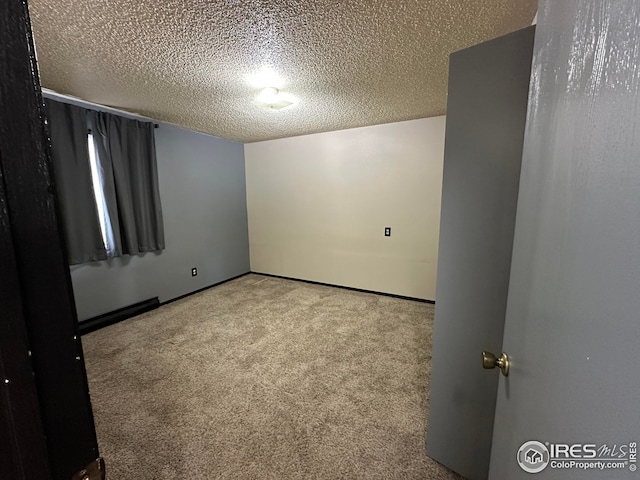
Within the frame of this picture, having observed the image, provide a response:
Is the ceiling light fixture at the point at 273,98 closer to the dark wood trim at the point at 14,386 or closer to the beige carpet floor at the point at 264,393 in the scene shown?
the beige carpet floor at the point at 264,393

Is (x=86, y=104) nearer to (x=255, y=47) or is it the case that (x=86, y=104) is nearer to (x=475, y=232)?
(x=255, y=47)

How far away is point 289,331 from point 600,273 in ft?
8.58

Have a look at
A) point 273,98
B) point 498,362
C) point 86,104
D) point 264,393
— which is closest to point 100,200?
point 86,104

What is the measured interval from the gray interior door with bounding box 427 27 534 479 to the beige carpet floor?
0.35 m

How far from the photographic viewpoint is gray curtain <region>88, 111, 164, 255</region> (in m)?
2.77

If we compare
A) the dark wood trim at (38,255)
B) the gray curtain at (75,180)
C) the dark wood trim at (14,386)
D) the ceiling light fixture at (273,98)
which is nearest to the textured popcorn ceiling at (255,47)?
the ceiling light fixture at (273,98)

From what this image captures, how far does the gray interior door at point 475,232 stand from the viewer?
1005 mm

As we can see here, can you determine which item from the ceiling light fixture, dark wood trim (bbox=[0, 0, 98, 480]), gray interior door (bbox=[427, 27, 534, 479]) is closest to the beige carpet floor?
gray interior door (bbox=[427, 27, 534, 479])

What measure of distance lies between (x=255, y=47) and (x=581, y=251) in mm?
1849

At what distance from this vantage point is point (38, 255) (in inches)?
14.2

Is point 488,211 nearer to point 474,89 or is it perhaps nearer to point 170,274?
point 474,89

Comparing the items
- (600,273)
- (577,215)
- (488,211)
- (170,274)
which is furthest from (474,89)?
(170,274)

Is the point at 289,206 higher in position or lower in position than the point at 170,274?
higher

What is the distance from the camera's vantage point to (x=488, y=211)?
108 centimetres
